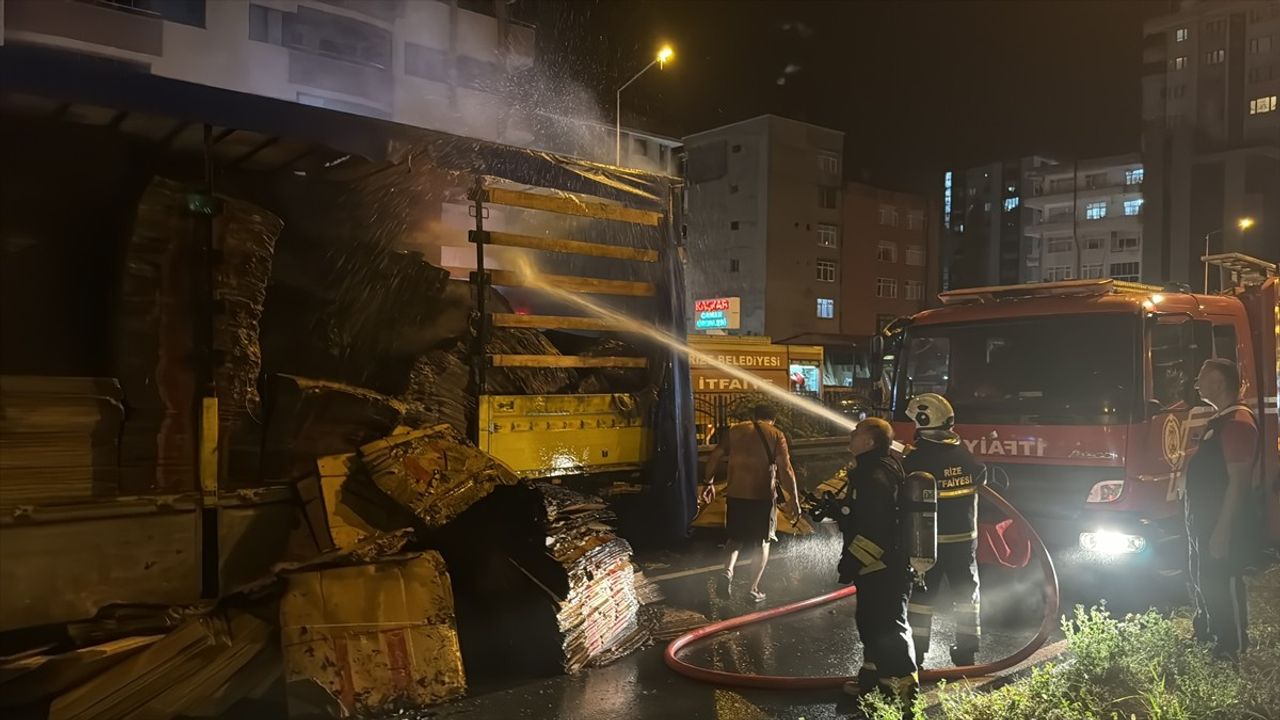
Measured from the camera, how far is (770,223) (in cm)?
4362

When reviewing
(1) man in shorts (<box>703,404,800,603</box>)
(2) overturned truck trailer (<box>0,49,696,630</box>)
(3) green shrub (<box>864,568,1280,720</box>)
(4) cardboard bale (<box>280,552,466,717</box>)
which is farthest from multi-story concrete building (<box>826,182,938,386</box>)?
(4) cardboard bale (<box>280,552,466,717</box>)

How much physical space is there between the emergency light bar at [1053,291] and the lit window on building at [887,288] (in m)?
42.6

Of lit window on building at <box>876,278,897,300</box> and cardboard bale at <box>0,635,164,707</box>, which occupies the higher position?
lit window on building at <box>876,278,897,300</box>

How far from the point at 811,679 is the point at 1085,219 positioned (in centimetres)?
6565

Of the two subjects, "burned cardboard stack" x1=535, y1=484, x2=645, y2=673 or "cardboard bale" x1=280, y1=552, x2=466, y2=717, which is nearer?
"cardboard bale" x1=280, y1=552, x2=466, y2=717

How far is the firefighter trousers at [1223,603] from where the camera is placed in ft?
16.2

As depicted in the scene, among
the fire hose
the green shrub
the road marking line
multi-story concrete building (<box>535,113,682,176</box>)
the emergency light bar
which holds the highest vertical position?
multi-story concrete building (<box>535,113,682,176</box>)

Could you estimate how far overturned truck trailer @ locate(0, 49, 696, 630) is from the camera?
4391 mm

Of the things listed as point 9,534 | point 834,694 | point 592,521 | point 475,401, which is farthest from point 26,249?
point 834,694

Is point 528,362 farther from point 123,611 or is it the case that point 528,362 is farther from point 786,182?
point 786,182

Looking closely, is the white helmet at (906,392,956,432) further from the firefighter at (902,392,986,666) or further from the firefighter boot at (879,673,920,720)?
the firefighter boot at (879,673,920,720)

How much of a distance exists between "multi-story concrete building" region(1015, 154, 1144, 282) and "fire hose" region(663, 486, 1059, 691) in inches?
2247

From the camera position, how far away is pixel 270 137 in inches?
206

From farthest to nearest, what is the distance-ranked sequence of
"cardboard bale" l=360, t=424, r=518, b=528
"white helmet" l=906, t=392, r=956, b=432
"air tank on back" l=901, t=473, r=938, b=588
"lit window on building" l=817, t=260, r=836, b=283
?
1. "lit window on building" l=817, t=260, r=836, b=283
2. "cardboard bale" l=360, t=424, r=518, b=528
3. "white helmet" l=906, t=392, r=956, b=432
4. "air tank on back" l=901, t=473, r=938, b=588
